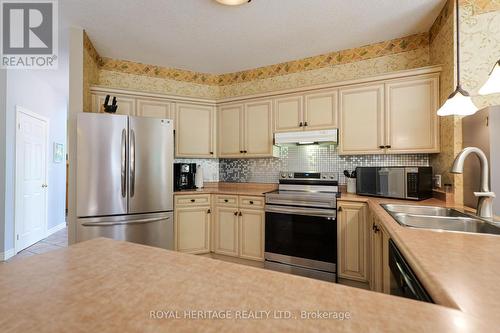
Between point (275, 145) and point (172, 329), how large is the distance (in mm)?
2831

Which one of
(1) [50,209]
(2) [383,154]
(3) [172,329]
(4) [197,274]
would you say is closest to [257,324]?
(3) [172,329]

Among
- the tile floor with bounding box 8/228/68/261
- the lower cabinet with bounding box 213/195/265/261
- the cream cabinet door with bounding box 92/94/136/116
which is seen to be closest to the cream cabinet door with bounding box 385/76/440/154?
the lower cabinet with bounding box 213/195/265/261

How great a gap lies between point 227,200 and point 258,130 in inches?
38.1

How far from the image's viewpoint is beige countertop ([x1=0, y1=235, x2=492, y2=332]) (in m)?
0.41

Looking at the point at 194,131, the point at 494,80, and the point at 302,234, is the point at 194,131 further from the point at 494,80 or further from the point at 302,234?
the point at 494,80

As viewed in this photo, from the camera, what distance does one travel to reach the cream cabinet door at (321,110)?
2.77 metres

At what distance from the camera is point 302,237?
2518 millimetres

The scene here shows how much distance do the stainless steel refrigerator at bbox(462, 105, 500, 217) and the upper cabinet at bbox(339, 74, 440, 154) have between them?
0.48 metres

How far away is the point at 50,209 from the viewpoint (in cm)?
444

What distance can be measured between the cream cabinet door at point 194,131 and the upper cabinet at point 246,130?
0.45 feet

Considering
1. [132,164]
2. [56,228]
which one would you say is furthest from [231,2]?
[56,228]

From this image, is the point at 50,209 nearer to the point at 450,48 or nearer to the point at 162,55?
the point at 162,55

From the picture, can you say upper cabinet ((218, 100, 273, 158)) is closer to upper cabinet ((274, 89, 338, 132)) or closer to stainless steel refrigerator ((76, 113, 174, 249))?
upper cabinet ((274, 89, 338, 132))

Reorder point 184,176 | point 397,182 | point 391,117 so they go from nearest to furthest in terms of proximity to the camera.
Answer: point 397,182
point 391,117
point 184,176
